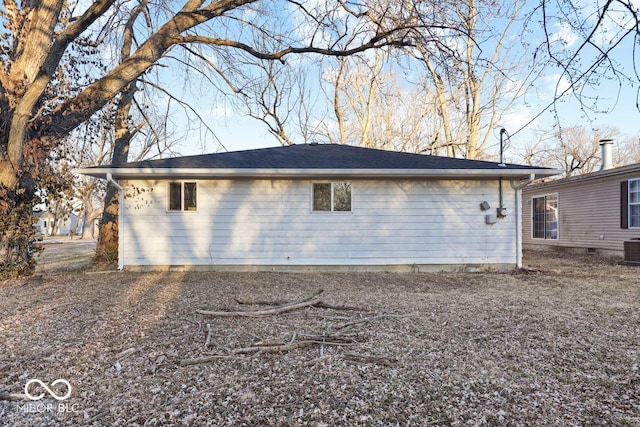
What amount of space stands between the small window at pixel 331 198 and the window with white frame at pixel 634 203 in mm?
8392

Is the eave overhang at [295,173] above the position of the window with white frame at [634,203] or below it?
above

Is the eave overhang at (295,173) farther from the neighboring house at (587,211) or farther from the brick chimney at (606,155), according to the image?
the brick chimney at (606,155)

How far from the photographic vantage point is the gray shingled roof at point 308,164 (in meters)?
7.90

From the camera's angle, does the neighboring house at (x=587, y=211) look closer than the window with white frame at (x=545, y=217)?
Yes

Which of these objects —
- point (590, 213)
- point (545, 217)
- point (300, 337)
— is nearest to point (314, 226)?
point (300, 337)

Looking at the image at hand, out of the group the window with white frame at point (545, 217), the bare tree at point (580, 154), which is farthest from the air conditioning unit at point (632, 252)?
the bare tree at point (580, 154)

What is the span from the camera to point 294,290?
630 cm

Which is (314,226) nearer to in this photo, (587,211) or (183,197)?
(183,197)

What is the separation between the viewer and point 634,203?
34.5ft

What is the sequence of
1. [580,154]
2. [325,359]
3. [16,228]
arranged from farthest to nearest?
[580,154] < [16,228] < [325,359]

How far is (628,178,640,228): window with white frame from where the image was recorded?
411 inches

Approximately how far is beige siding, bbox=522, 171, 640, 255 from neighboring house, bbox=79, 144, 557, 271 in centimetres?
485

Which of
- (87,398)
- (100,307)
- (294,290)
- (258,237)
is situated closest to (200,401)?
(87,398)

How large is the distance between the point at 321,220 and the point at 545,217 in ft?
33.6
